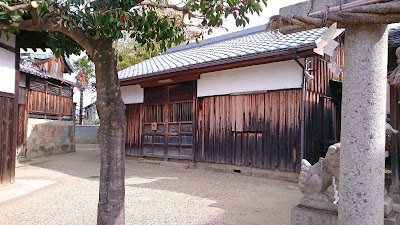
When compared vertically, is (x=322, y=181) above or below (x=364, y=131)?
below

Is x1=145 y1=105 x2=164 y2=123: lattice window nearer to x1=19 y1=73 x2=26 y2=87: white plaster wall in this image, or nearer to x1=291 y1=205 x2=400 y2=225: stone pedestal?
x1=19 y1=73 x2=26 y2=87: white plaster wall

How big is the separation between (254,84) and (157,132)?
477 cm

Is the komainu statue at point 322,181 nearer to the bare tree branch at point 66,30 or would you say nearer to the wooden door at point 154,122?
the bare tree branch at point 66,30

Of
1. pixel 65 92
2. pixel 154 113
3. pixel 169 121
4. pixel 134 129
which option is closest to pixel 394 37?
pixel 169 121

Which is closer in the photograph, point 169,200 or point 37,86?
→ point 169,200

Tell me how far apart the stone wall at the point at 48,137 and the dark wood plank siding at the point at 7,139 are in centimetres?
731

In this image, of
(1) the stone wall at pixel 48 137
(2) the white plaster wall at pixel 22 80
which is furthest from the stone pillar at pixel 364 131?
(2) the white plaster wall at pixel 22 80

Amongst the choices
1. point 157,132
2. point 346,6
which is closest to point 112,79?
point 346,6

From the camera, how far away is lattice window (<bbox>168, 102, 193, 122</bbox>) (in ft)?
33.9

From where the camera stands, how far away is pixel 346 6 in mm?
2199

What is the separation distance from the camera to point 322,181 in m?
3.48

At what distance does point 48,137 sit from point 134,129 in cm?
597

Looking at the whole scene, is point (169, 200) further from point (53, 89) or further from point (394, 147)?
point (53, 89)

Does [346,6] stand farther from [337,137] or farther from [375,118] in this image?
[337,137]
